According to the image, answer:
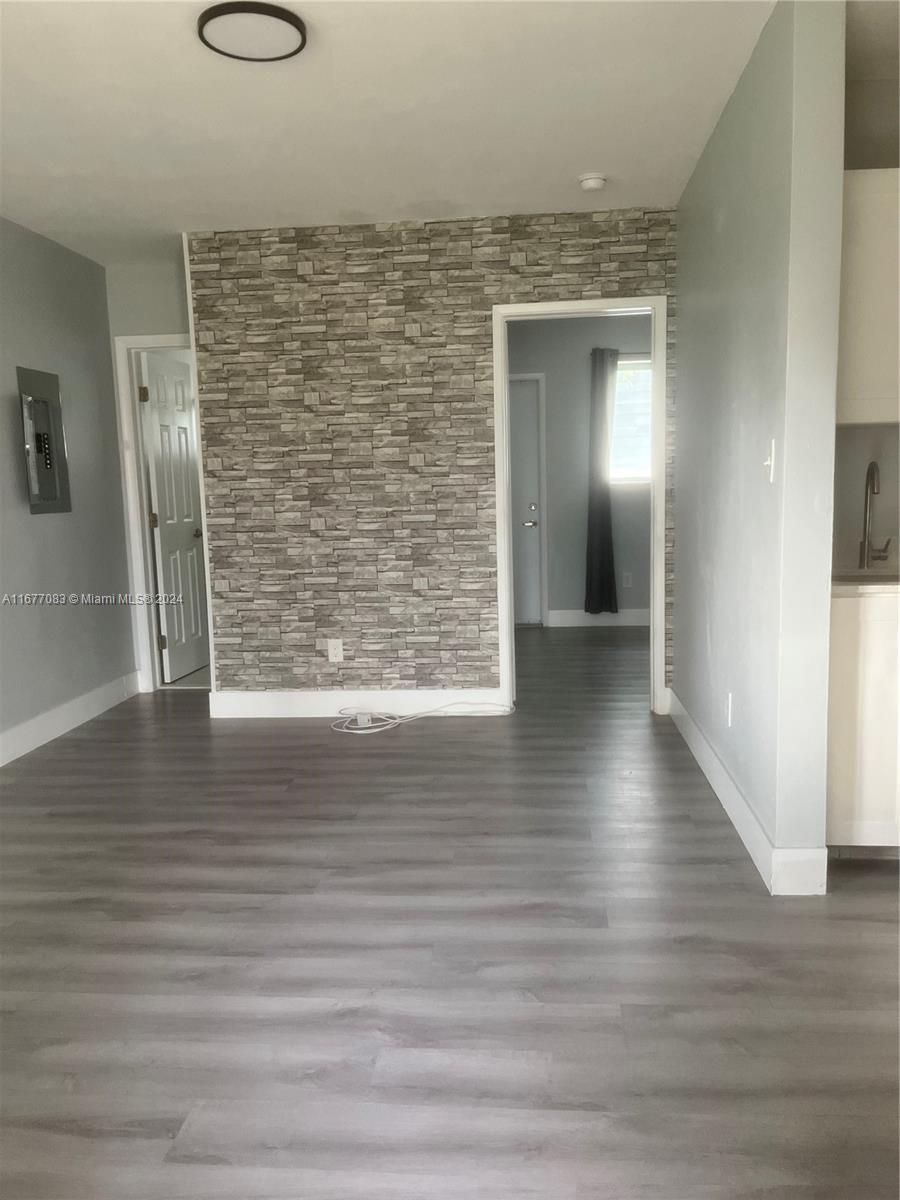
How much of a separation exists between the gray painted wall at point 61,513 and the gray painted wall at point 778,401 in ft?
10.6

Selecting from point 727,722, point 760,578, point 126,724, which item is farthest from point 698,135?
point 126,724

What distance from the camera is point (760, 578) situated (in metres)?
2.71

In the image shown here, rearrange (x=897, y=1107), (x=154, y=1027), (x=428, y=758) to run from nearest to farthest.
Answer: (x=897, y=1107), (x=154, y=1027), (x=428, y=758)

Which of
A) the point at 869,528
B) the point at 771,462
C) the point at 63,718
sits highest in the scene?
the point at 771,462

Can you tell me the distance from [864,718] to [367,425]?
2.88m

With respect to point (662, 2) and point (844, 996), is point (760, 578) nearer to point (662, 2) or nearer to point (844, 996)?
point (844, 996)

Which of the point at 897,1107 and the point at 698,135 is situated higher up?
the point at 698,135

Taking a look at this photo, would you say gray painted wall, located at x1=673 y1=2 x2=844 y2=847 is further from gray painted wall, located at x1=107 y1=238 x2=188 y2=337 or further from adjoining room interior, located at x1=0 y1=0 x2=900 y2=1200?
gray painted wall, located at x1=107 y1=238 x2=188 y2=337

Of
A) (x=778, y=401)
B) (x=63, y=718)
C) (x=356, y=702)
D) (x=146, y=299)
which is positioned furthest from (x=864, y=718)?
(x=146, y=299)

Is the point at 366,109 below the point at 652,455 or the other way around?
the other way around

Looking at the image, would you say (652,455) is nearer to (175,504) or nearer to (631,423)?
(631,423)

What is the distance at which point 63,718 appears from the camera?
182 inches

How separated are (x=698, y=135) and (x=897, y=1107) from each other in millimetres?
3242

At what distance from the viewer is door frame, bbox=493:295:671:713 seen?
14.5 ft
